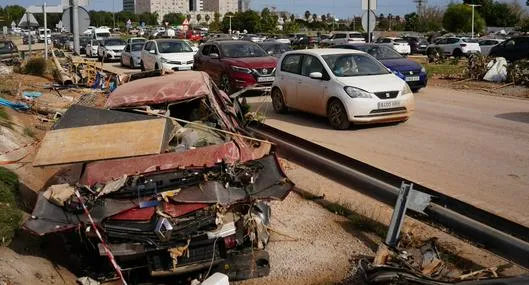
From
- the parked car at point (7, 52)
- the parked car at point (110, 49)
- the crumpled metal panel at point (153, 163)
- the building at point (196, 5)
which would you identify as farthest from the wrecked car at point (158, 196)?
the building at point (196, 5)

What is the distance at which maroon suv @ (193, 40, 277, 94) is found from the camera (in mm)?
16766

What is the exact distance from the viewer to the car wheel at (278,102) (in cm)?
1421

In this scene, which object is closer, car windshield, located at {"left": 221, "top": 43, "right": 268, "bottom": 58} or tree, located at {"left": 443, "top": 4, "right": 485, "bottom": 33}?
car windshield, located at {"left": 221, "top": 43, "right": 268, "bottom": 58}

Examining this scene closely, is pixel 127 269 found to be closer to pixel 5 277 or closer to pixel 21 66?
pixel 5 277

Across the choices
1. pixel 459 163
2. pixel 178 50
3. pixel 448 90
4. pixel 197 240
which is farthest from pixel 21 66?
pixel 197 240

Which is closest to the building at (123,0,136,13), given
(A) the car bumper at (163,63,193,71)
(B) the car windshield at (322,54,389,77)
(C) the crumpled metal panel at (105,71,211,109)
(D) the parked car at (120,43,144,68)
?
(D) the parked car at (120,43,144,68)

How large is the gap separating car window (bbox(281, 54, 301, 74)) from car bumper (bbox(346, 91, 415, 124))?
2382 mm

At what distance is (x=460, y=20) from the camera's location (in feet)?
254

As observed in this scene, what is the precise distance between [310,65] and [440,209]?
8403 mm

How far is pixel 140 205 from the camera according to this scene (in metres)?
4.82

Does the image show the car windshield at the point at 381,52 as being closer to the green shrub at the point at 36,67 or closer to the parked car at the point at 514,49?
the green shrub at the point at 36,67

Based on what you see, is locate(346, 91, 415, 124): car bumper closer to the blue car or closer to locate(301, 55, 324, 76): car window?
locate(301, 55, 324, 76): car window

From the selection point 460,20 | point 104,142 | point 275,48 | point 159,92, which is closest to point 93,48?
point 275,48

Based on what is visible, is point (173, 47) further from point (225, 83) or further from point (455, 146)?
point (455, 146)
